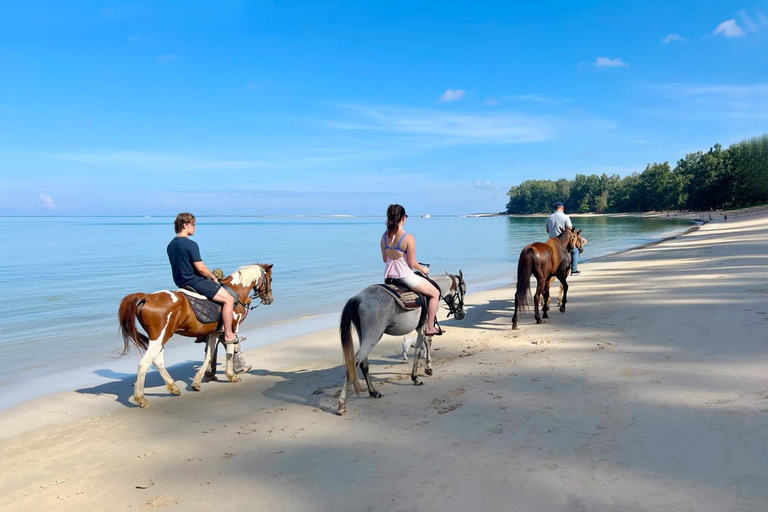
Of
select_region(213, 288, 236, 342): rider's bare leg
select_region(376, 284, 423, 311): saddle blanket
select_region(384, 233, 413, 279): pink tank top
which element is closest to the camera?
select_region(376, 284, 423, 311): saddle blanket

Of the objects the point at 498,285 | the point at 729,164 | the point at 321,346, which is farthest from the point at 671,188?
the point at 321,346

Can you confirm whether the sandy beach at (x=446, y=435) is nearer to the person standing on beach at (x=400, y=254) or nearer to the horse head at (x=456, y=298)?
the horse head at (x=456, y=298)

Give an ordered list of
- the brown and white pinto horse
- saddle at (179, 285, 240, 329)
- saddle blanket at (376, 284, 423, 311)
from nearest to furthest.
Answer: saddle blanket at (376, 284, 423, 311), the brown and white pinto horse, saddle at (179, 285, 240, 329)

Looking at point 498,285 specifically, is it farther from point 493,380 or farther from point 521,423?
point 521,423

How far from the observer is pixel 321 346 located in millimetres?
9625

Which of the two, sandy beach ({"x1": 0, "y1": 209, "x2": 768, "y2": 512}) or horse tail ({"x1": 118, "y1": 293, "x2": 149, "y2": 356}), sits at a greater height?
horse tail ({"x1": 118, "y1": 293, "x2": 149, "y2": 356})

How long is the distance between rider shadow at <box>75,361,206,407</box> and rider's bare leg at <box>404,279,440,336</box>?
3.75 m

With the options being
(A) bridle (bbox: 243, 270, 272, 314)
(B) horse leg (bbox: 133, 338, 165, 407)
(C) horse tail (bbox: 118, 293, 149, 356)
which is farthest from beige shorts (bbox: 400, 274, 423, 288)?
(C) horse tail (bbox: 118, 293, 149, 356)

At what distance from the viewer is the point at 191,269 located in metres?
6.78

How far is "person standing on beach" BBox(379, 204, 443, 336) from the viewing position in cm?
596

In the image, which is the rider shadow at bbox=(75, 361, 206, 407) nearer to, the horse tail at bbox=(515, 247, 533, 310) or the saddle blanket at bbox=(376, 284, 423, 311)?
the saddle blanket at bbox=(376, 284, 423, 311)

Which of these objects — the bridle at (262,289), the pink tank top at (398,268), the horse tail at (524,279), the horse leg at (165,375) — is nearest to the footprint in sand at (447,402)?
the pink tank top at (398,268)

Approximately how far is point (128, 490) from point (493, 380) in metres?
4.39

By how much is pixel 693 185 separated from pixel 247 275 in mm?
118060
